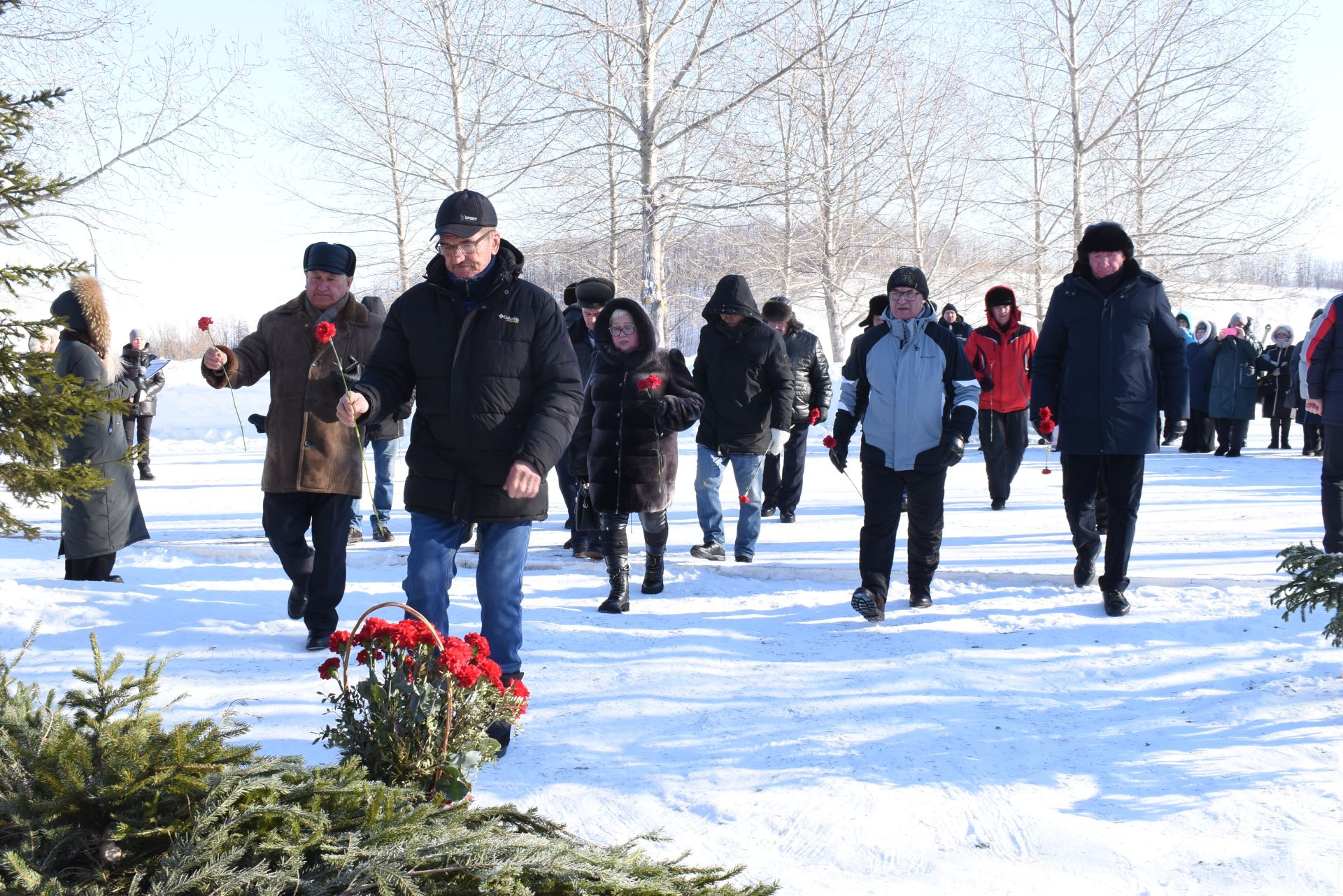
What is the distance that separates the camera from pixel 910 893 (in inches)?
123

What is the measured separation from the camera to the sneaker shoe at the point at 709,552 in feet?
26.1

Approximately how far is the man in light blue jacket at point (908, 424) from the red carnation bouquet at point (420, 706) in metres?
3.31

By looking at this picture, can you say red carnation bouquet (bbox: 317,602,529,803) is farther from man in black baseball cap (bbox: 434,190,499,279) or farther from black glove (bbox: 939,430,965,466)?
black glove (bbox: 939,430,965,466)

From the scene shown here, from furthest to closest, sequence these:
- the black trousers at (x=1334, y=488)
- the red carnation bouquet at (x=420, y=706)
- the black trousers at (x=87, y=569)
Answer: the black trousers at (x=1334, y=488)
the black trousers at (x=87, y=569)
the red carnation bouquet at (x=420, y=706)

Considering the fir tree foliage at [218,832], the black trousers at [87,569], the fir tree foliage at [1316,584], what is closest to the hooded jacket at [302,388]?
the black trousers at [87,569]

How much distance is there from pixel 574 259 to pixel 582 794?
20907mm

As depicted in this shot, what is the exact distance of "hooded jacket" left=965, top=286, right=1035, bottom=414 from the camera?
994 centimetres

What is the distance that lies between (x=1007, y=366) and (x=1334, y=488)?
321cm

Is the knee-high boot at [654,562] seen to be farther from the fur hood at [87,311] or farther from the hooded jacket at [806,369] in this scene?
the hooded jacket at [806,369]

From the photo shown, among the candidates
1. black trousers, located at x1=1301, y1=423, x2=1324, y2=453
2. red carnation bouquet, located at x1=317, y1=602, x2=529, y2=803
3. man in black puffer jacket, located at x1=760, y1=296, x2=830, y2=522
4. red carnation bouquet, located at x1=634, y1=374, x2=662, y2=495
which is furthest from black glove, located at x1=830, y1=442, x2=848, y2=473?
black trousers, located at x1=1301, y1=423, x2=1324, y2=453

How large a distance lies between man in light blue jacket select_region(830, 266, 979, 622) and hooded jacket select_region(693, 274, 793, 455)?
164cm

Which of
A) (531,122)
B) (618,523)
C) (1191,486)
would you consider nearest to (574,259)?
(531,122)

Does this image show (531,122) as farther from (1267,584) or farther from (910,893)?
(910,893)

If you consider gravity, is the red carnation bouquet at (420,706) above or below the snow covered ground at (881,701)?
above
